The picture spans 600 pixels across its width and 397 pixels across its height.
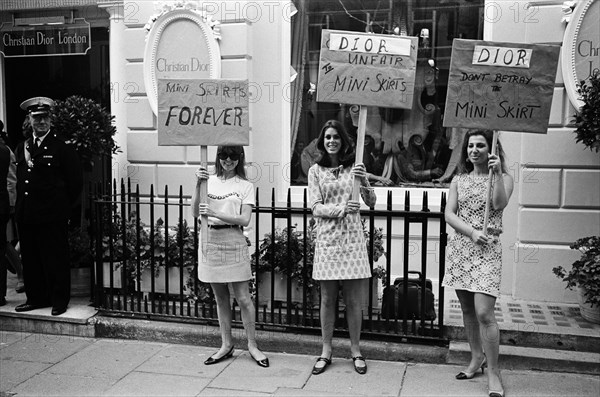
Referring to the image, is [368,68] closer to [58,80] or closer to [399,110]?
[399,110]

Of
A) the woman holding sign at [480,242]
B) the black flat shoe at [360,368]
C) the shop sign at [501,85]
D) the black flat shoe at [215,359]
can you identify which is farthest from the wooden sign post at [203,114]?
the woman holding sign at [480,242]

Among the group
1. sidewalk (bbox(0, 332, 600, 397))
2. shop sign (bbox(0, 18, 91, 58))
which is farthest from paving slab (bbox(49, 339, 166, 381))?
shop sign (bbox(0, 18, 91, 58))

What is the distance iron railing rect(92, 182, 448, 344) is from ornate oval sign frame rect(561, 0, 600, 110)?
6.64 feet

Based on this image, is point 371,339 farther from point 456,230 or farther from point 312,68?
point 312,68

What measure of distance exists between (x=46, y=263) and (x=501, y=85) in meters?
4.64

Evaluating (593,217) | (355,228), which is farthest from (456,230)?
(593,217)

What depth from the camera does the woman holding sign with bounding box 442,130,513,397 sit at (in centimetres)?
512

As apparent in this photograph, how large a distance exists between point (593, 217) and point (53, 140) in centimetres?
550

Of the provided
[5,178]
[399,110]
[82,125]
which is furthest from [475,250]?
[5,178]

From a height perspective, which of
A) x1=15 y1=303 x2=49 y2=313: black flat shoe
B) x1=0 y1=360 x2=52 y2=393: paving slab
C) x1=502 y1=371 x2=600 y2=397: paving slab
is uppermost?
x1=15 y1=303 x2=49 y2=313: black flat shoe

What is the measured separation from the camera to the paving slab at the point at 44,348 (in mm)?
6289

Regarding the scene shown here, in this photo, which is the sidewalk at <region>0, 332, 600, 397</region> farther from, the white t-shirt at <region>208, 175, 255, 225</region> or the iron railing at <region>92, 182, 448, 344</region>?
the white t-shirt at <region>208, 175, 255, 225</region>

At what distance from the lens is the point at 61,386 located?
5574mm

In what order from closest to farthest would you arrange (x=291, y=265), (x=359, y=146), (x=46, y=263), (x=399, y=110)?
(x=359, y=146)
(x=291, y=265)
(x=46, y=263)
(x=399, y=110)
